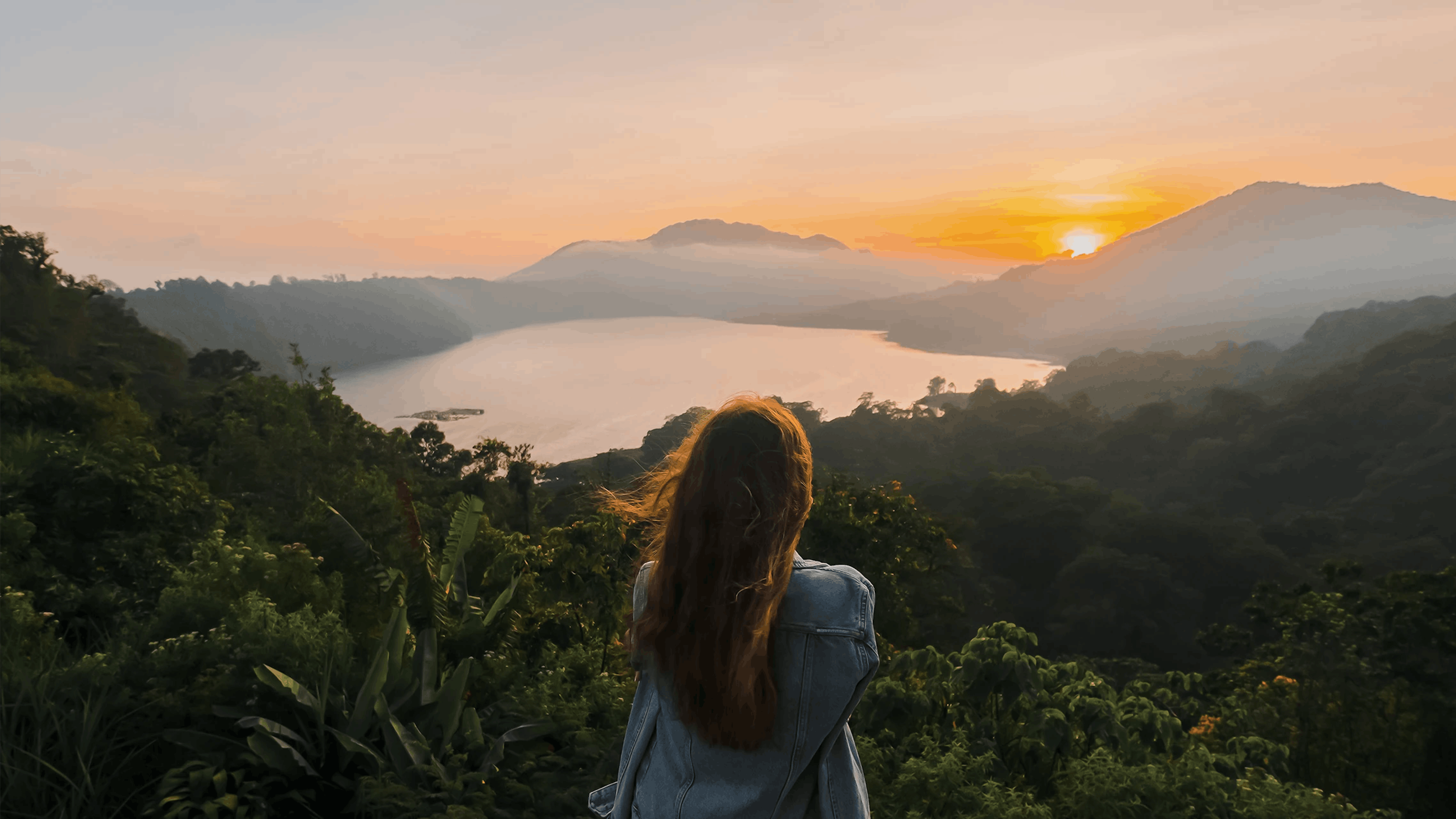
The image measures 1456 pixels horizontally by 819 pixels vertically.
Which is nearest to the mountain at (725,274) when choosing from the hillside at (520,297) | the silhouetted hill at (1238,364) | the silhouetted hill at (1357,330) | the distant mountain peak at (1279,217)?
the hillside at (520,297)

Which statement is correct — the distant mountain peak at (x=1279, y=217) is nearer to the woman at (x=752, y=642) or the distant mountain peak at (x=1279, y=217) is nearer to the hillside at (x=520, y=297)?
the hillside at (x=520, y=297)

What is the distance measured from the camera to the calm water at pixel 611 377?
3192 centimetres

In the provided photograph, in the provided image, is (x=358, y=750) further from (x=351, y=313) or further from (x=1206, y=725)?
(x=351, y=313)

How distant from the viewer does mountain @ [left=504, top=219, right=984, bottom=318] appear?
2100 inches

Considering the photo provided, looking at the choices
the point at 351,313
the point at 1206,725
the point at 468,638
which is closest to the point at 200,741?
the point at 468,638

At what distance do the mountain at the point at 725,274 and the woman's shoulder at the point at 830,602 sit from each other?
1885 inches

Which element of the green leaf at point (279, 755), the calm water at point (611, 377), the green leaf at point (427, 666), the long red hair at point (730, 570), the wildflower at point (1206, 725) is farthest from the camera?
the calm water at point (611, 377)

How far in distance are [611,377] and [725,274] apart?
61.7 feet

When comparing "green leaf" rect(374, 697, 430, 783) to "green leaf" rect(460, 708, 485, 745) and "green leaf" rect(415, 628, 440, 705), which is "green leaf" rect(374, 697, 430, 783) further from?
"green leaf" rect(415, 628, 440, 705)

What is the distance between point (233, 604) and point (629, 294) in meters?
61.7

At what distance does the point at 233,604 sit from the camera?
13.8ft

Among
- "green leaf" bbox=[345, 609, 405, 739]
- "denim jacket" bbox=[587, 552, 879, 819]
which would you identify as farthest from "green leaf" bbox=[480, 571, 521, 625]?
"denim jacket" bbox=[587, 552, 879, 819]

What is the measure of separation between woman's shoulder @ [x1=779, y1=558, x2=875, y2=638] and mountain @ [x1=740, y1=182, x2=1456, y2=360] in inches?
3047

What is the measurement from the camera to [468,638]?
4.93 metres
